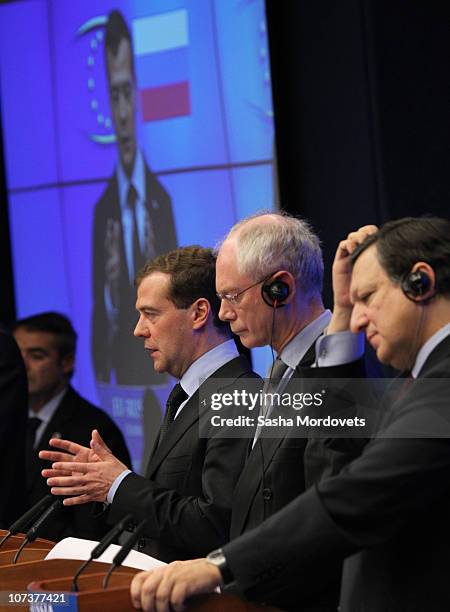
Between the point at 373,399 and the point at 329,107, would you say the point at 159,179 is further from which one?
the point at 373,399

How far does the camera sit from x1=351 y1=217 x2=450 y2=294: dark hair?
2.01 metres

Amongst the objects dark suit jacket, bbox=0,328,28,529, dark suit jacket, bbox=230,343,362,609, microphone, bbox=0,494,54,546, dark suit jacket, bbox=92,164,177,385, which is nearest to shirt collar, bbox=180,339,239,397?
dark suit jacket, bbox=230,343,362,609

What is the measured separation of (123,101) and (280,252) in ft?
9.59

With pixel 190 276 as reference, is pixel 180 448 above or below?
below

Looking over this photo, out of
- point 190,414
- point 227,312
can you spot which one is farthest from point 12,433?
point 227,312

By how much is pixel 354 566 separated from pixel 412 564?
0.15m

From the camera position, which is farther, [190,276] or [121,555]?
[190,276]

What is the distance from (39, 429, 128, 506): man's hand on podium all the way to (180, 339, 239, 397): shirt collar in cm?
33

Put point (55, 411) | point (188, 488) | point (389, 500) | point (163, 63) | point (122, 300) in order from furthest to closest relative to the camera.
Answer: point (122, 300) < point (163, 63) < point (55, 411) < point (188, 488) < point (389, 500)

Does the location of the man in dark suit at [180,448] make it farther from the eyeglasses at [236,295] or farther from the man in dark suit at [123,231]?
the man in dark suit at [123,231]

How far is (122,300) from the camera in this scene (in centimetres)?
563

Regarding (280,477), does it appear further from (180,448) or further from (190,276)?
(190,276)

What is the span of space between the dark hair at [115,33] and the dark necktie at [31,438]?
1.75 metres

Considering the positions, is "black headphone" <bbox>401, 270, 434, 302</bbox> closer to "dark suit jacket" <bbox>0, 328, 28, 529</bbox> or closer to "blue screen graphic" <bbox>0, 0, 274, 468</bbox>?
"dark suit jacket" <bbox>0, 328, 28, 529</bbox>
